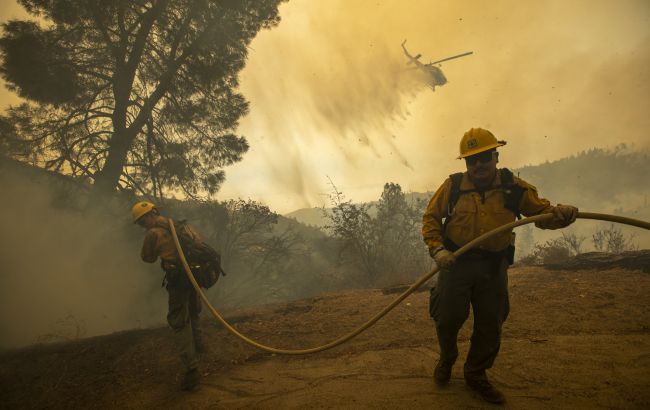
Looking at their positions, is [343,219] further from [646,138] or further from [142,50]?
[646,138]

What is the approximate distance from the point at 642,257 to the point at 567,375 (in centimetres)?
517

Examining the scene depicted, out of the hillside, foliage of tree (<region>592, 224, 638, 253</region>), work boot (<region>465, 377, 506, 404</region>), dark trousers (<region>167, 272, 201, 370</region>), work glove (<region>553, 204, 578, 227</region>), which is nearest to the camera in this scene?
work glove (<region>553, 204, 578, 227</region>)

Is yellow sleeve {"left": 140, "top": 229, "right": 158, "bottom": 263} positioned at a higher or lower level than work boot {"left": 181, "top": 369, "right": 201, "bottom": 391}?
higher

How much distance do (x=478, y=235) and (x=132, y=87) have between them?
1220cm

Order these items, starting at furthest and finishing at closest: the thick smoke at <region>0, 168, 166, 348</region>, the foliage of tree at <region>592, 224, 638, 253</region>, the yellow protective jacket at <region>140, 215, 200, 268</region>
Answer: the foliage of tree at <region>592, 224, 638, 253</region> < the thick smoke at <region>0, 168, 166, 348</region> < the yellow protective jacket at <region>140, 215, 200, 268</region>

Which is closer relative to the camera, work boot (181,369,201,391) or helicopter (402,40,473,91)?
work boot (181,369,201,391)

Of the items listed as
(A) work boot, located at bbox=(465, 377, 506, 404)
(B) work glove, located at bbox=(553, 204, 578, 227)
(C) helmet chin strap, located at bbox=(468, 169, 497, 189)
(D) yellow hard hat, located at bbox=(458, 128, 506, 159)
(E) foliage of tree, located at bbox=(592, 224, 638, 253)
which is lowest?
(A) work boot, located at bbox=(465, 377, 506, 404)

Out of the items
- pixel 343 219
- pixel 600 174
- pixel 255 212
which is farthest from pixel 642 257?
pixel 600 174

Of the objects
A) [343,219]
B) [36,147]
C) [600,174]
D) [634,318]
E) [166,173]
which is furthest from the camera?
[600,174]

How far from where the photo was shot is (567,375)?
3.31m

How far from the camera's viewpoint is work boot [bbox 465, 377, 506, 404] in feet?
9.56

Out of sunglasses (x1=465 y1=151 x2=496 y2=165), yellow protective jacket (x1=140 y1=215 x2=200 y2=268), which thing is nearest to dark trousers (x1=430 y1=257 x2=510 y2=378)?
sunglasses (x1=465 y1=151 x2=496 y2=165)

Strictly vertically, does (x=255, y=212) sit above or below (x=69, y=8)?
below

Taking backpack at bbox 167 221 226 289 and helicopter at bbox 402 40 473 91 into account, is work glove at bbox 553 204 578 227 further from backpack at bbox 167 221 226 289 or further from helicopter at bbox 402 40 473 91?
helicopter at bbox 402 40 473 91
